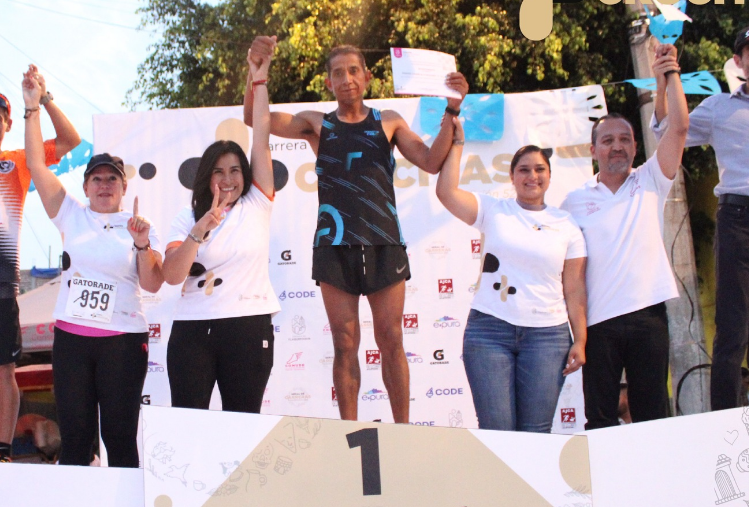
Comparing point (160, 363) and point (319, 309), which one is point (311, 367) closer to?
point (319, 309)

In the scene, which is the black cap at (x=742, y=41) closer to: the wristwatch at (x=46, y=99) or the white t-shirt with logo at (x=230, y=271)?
the white t-shirt with logo at (x=230, y=271)

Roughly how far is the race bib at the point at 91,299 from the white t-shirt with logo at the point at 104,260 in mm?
14

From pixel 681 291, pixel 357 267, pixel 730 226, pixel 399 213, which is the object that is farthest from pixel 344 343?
pixel 681 291

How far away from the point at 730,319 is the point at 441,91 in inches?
56.8

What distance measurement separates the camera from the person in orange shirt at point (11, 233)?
300 cm

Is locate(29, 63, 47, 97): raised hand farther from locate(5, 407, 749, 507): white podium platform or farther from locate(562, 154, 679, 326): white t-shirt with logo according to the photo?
locate(562, 154, 679, 326): white t-shirt with logo

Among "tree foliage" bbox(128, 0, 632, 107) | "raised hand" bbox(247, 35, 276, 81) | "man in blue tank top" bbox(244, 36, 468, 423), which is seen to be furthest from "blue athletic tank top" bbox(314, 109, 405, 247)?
"tree foliage" bbox(128, 0, 632, 107)

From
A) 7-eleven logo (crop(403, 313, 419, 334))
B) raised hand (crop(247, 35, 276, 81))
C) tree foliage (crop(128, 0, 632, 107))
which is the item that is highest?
tree foliage (crop(128, 0, 632, 107))

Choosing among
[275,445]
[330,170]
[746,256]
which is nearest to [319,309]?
[330,170]

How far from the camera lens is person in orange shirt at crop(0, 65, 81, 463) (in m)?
3.00

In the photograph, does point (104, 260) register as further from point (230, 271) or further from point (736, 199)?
point (736, 199)

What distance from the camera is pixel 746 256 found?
2955 mm

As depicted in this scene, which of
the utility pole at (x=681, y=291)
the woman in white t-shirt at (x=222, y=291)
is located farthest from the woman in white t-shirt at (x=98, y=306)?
the utility pole at (x=681, y=291)

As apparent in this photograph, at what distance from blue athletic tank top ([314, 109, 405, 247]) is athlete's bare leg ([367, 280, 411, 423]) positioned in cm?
22
